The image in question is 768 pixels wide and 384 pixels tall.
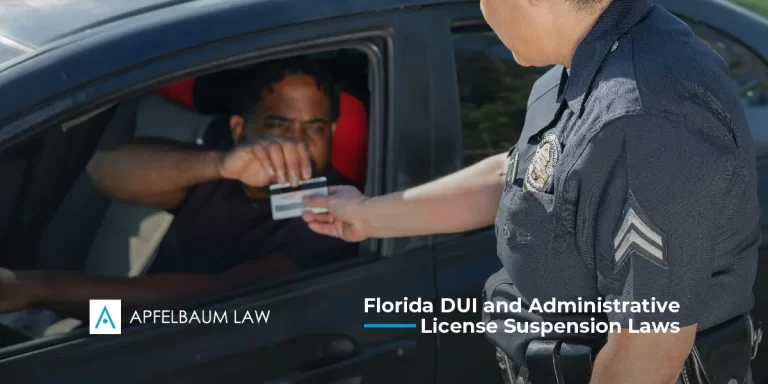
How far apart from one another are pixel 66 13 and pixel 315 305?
0.72 m

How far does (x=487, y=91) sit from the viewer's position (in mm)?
2143

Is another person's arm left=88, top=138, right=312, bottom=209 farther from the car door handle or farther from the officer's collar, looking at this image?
the officer's collar

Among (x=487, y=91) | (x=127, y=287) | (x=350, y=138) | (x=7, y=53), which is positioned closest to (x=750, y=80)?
(x=487, y=91)

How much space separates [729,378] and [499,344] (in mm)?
401

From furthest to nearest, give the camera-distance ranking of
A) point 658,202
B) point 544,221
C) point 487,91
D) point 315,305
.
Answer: point 487,91, point 315,305, point 544,221, point 658,202

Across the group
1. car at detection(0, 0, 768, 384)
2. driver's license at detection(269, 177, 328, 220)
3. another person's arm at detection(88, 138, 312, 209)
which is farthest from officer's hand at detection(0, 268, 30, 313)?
driver's license at detection(269, 177, 328, 220)

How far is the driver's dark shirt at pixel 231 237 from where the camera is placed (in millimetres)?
2088

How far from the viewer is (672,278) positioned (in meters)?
1.31

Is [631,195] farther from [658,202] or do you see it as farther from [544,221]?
[544,221]

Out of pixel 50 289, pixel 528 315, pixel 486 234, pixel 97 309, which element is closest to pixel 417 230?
pixel 486 234

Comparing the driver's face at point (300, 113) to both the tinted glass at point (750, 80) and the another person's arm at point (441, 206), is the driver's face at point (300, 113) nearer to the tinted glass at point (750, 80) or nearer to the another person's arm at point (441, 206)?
the another person's arm at point (441, 206)

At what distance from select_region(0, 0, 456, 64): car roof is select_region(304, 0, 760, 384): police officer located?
0.42m

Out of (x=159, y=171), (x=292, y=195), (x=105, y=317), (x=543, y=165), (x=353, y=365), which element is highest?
(x=159, y=171)

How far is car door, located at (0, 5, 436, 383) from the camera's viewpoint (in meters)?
1.63
